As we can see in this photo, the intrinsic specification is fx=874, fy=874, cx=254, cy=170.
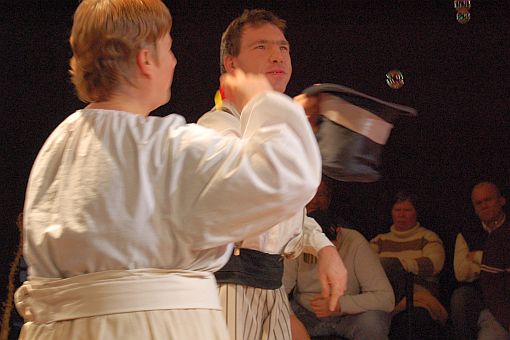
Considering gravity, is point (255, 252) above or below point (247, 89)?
below

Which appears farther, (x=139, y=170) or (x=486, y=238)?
(x=486, y=238)

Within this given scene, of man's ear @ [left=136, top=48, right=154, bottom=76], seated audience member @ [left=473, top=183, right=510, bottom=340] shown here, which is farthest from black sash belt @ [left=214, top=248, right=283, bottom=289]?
seated audience member @ [left=473, top=183, right=510, bottom=340]

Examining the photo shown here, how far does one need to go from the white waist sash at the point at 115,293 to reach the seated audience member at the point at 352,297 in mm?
2735

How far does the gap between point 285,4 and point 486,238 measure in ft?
6.27

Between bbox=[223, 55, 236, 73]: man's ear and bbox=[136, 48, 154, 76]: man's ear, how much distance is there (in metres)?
1.14

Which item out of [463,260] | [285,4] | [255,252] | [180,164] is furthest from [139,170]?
[285,4]

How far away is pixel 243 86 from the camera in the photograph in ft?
4.93

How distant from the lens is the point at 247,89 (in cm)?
150

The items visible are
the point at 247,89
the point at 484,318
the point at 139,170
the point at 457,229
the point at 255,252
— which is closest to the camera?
the point at 139,170

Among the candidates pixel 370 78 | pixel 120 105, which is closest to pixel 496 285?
pixel 370 78

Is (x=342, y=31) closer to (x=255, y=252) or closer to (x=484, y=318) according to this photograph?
(x=484, y=318)

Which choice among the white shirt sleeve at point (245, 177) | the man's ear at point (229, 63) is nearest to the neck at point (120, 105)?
the white shirt sleeve at point (245, 177)

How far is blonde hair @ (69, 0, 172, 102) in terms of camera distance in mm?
1431

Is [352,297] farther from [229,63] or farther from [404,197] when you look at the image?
[229,63]
